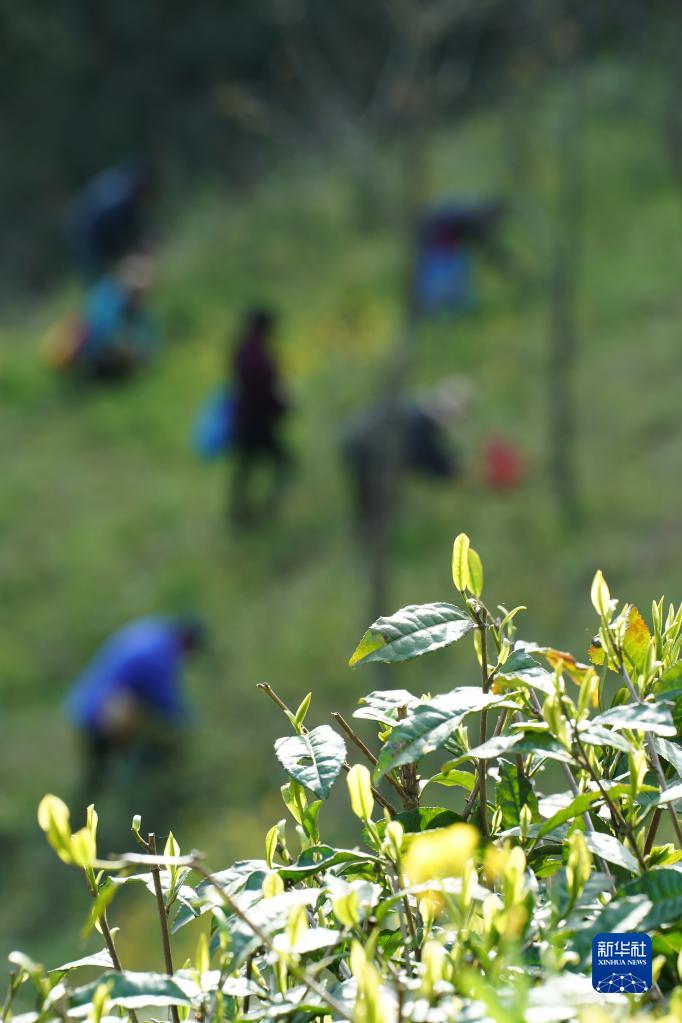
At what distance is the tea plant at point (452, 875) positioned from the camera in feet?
3.16

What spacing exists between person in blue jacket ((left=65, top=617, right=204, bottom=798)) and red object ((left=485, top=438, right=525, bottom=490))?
2.89m

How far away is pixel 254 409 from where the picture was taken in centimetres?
923

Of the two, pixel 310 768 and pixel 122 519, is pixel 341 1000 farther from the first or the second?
pixel 122 519

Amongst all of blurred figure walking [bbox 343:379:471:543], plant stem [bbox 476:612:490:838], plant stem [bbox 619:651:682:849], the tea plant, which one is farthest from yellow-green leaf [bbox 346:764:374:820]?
blurred figure walking [bbox 343:379:471:543]

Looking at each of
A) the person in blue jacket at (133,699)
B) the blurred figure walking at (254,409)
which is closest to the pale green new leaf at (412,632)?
the person in blue jacket at (133,699)

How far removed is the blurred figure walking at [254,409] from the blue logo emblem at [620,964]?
27.1 ft

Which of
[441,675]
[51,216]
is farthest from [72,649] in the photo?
[51,216]

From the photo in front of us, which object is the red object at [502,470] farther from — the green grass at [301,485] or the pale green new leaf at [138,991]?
the pale green new leaf at [138,991]

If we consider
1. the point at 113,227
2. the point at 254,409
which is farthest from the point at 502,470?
the point at 113,227

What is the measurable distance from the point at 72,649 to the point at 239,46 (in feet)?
47.0

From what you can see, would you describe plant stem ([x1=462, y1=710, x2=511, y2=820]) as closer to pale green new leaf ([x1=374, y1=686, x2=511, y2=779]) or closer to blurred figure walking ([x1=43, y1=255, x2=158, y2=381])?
pale green new leaf ([x1=374, y1=686, x2=511, y2=779])

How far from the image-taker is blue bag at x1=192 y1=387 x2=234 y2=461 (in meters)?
9.50

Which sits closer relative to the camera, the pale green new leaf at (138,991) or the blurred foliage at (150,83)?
the pale green new leaf at (138,991)

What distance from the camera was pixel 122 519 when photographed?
9734mm
